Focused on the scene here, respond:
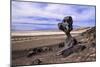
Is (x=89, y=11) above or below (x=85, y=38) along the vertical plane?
above

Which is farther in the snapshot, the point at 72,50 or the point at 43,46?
the point at 72,50

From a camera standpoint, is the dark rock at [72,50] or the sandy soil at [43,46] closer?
the sandy soil at [43,46]

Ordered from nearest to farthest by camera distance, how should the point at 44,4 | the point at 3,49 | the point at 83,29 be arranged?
the point at 3,49 → the point at 44,4 → the point at 83,29

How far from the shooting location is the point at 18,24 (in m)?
2.59

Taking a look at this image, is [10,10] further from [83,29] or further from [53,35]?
[83,29]

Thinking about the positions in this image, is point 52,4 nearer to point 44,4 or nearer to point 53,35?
point 44,4

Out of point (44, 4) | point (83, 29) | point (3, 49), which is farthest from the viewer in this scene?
point (83, 29)

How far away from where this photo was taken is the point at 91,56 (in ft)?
9.69

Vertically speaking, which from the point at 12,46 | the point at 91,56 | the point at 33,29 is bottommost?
the point at 91,56

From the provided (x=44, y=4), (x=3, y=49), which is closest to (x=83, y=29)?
(x=44, y=4)

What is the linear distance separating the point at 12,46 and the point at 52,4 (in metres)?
0.79

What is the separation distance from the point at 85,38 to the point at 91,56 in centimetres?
28

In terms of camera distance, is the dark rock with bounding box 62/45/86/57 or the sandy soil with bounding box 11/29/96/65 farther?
the dark rock with bounding box 62/45/86/57
